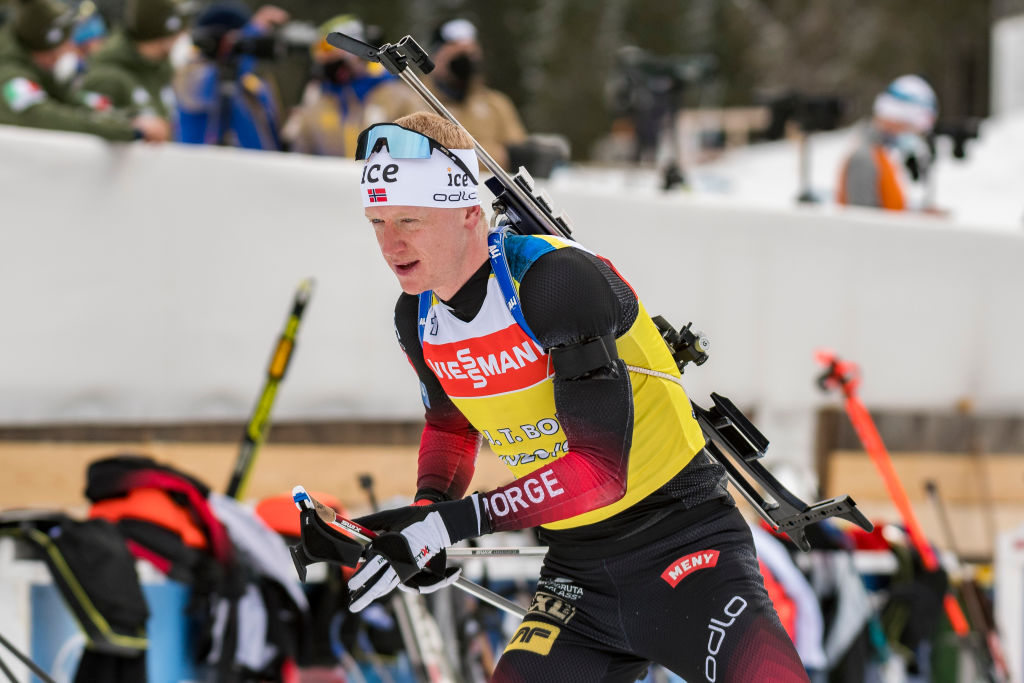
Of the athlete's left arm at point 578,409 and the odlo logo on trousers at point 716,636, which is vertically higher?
the athlete's left arm at point 578,409

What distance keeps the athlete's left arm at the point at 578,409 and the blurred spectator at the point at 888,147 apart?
5.10m

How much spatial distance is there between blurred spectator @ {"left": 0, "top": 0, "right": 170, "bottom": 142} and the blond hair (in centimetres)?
245

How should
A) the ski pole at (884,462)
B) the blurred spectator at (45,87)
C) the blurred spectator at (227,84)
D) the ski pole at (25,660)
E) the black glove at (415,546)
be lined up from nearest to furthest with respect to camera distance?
the black glove at (415,546)
the ski pole at (25,660)
the blurred spectator at (45,87)
the ski pole at (884,462)
the blurred spectator at (227,84)

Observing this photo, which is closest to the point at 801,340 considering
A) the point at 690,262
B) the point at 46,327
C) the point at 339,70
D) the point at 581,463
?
the point at 690,262

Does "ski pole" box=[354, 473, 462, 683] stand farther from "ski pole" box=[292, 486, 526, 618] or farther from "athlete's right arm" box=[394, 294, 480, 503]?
"ski pole" box=[292, 486, 526, 618]

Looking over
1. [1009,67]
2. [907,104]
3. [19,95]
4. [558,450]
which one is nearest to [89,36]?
[19,95]

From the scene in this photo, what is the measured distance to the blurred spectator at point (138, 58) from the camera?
6.23m

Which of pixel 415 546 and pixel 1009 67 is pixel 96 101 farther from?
pixel 1009 67

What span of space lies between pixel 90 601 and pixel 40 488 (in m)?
1.09

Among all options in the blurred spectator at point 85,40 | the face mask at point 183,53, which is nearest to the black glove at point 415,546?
the face mask at point 183,53

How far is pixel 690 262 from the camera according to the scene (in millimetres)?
7008

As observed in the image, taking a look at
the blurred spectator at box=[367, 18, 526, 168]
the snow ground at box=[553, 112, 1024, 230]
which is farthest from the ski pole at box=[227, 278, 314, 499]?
the snow ground at box=[553, 112, 1024, 230]

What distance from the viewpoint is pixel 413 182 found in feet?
10.9

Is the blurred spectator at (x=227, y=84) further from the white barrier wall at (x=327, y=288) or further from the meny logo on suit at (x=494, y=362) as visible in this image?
the meny logo on suit at (x=494, y=362)
